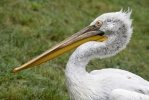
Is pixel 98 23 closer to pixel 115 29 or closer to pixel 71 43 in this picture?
pixel 115 29

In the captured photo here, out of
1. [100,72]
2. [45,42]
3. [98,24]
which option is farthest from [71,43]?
[45,42]

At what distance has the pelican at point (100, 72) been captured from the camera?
4391mm

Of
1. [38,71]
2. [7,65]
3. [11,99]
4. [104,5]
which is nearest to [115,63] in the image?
[38,71]

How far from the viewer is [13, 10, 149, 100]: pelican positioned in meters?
4.39

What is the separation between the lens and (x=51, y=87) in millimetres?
6055

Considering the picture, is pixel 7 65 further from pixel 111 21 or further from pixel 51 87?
pixel 111 21

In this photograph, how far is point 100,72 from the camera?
15.9ft

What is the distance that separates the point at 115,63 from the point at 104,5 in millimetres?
5113

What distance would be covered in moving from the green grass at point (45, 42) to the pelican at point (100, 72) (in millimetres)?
1221

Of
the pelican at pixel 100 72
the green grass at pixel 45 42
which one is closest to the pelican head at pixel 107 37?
the pelican at pixel 100 72

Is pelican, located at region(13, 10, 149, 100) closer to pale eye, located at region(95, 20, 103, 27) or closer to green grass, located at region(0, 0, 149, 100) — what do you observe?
pale eye, located at region(95, 20, 103, 27)

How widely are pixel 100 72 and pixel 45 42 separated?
358cm

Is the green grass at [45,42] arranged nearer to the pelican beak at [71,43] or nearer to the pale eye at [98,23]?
the pelican beak at [71,43]

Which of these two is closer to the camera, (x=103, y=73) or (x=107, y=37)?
(x=103, y=73)
